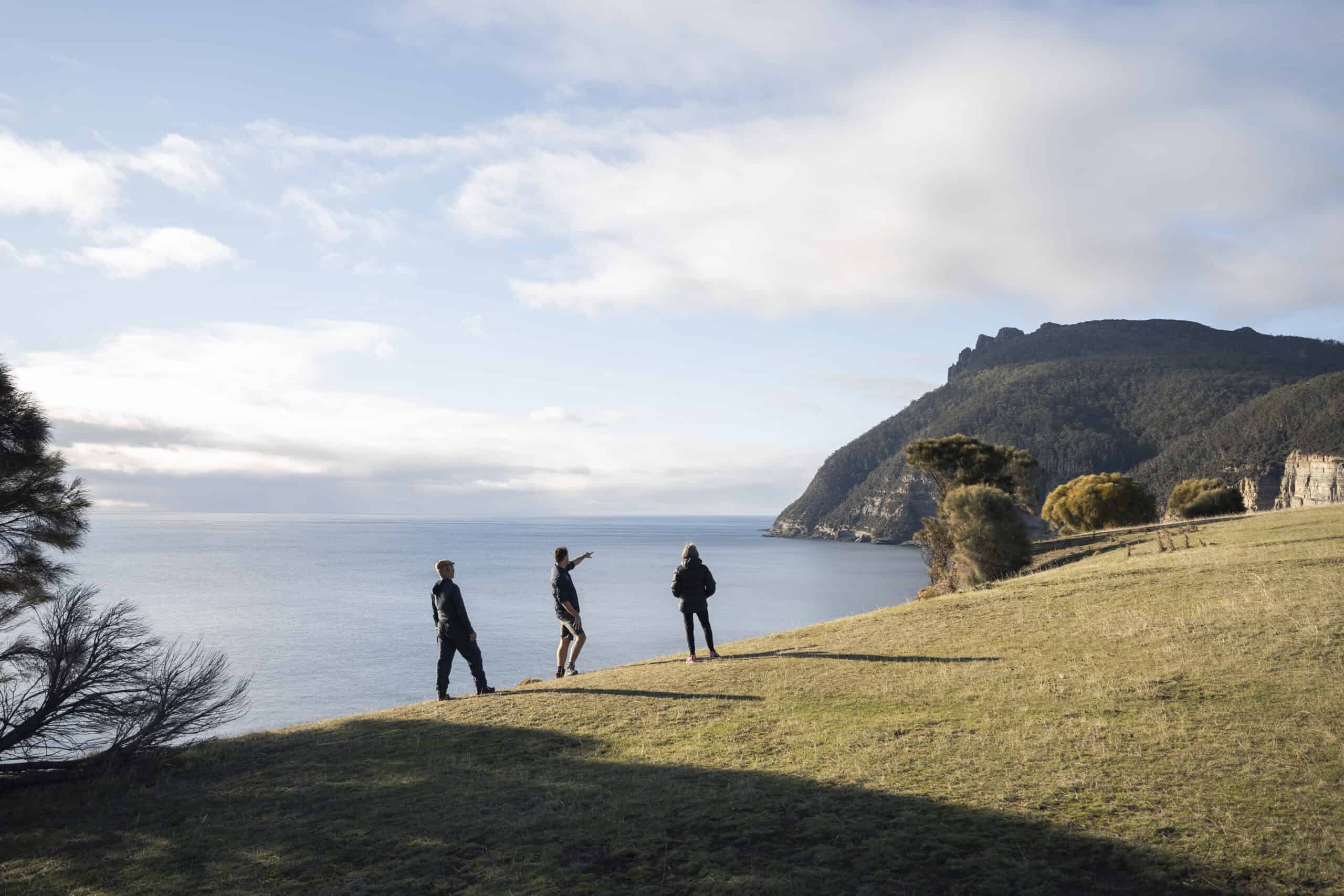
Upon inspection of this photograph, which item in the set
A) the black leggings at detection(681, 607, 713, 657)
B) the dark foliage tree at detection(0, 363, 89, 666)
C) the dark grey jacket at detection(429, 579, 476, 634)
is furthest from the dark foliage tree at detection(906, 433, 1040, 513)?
the dark foliage tree at detection(0, 363, 89, 666)

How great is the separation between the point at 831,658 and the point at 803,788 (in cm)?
710

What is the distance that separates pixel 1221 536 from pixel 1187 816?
27054 mm

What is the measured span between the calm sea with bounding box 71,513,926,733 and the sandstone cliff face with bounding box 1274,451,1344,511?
155 ft

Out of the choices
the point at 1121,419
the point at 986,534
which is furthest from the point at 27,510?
the point at 1121,419

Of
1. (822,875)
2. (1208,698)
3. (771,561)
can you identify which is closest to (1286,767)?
(1208,698)

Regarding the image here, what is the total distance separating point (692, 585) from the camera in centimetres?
1468

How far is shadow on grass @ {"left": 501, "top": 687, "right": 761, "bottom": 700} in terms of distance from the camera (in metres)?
11.7

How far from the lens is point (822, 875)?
548 centimetres

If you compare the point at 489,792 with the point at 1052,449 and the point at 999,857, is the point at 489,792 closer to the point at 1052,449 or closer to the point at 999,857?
the point at 999,857

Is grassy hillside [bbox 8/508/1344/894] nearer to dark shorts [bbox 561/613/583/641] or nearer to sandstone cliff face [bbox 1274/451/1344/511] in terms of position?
dark shorts [bbox 561/613/583/641]

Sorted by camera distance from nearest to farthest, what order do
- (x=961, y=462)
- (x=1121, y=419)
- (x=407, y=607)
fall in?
(x=961, y=462), (x=407, y=607), (x=1121, y=419)

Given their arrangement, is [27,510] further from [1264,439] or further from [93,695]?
[1264,439]

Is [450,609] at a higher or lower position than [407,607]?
higher

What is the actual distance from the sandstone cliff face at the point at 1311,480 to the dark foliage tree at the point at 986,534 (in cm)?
8277
